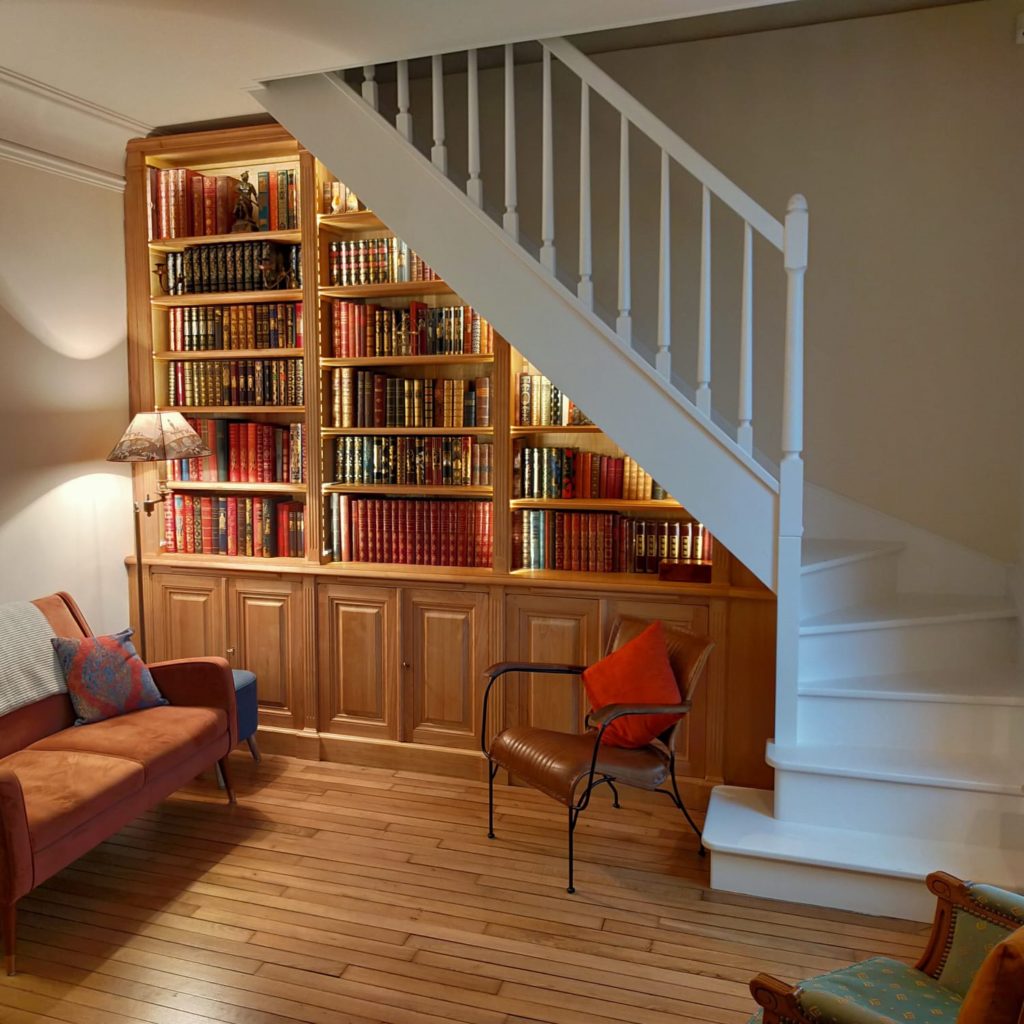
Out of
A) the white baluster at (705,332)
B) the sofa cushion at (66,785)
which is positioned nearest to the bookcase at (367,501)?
the white baluster at (705,332)

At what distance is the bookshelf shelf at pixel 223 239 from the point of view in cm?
390

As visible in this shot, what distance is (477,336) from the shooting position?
3.76 meters

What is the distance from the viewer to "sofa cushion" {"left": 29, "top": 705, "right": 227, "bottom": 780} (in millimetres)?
3080

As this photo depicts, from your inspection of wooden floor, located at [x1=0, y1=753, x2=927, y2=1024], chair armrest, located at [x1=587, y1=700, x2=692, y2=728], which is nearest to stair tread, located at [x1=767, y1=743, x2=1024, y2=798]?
chair armrest, located at [x1=587, y1=700, x2=692, y2=728]

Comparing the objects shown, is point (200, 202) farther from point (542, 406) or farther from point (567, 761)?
point (567, 761)

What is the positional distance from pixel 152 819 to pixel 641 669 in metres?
2.03

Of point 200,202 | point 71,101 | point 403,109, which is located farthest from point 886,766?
point 71,101

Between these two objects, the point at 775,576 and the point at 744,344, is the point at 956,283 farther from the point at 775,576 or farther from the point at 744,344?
the point at 775,576

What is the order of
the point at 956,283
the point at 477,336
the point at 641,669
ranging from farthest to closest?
the point at 477,336 < the point at 956,283 < the point at 641,669

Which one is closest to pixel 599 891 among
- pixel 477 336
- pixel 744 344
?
pixel 744 344

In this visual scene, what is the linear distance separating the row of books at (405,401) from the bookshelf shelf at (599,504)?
39cm

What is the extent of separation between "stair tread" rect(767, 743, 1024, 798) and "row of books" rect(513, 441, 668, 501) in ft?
4.04

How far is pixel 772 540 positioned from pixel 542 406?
3.87 feet

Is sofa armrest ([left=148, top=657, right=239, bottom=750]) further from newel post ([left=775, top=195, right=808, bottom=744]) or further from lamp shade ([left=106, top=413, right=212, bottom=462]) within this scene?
newel post ([left=775, top=195, right=808, bottom=744])
